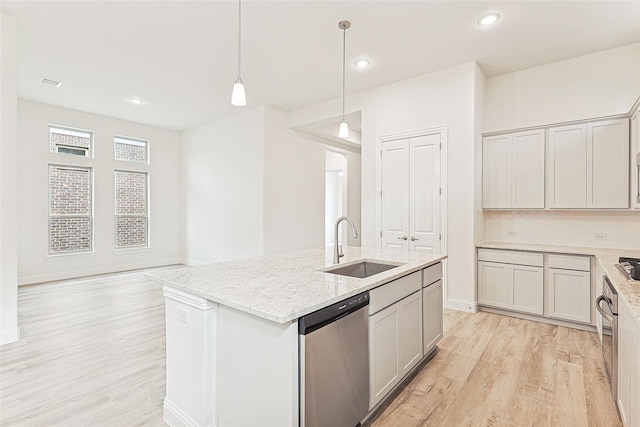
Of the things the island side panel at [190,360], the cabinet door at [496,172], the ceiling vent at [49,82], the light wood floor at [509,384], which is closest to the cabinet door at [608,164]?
the cabinet door at [496,172]

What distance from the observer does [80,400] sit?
2.20 m

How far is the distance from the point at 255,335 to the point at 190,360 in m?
0.55

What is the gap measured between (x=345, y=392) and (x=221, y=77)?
4.35 m

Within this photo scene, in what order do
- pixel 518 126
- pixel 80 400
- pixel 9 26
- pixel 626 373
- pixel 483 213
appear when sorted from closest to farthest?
pixel 626 373, pixel 80 400, pixel 9 26, pixel 518 126, pixel 483 213

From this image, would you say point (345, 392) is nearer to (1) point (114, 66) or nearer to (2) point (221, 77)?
(2) point (221, 77)

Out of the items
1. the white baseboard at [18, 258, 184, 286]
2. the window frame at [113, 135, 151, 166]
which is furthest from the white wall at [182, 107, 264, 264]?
the window frame at [113, 135, 151, 166]

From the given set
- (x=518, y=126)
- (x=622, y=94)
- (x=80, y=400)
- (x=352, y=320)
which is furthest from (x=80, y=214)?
(x=622, y=94)

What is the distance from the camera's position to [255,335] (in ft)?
5.00

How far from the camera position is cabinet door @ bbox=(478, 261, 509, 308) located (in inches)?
151

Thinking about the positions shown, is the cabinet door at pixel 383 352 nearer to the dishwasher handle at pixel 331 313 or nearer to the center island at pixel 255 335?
the center island at pixel 255 335

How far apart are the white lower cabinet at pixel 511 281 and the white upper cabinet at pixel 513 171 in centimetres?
69

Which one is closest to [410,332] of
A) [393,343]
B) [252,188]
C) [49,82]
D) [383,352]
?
[393,343]

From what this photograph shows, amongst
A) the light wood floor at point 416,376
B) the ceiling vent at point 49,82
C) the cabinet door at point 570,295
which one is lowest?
the light wood floor at point 416,376

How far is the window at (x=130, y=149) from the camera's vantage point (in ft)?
22.0
